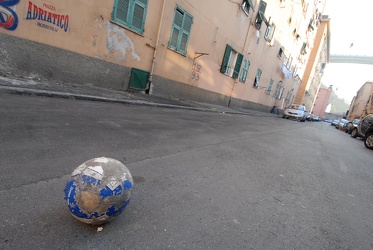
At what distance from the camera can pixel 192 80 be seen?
1338 centimetres

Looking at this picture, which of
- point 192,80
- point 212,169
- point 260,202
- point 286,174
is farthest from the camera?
point 192,80

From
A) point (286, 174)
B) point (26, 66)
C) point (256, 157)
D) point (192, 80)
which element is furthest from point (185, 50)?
point (286, 174)

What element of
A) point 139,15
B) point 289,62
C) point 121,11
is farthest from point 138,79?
point 289,62

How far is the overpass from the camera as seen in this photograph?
2264 inches

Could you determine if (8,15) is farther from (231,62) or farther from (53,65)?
(231,62)

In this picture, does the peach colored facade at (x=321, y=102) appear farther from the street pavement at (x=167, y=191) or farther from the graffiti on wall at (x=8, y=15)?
the graffiti on wall at (x=8, y=15)

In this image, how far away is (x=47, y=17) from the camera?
22.4 feet

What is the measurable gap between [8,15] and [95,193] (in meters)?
6.92

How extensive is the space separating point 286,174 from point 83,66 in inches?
284

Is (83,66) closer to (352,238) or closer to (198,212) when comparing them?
(198,212)

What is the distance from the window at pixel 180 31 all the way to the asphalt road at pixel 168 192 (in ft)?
24.2

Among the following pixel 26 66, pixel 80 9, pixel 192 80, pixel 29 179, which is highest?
pixel 80 9

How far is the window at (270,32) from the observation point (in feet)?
68.3

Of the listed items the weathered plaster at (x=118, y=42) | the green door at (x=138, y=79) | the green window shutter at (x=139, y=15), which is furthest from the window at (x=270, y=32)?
the weathered plaster at (x=118, y=42)
